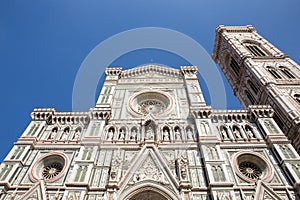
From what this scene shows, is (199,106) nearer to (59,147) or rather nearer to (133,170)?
(133,170)

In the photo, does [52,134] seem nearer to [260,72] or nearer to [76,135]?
[76,135]

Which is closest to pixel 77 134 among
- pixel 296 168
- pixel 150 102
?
pixel 150 102

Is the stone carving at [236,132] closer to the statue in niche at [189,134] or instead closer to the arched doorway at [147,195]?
the statue in niche at [189,134]

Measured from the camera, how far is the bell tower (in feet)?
58.2

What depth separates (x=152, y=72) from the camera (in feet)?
73.0

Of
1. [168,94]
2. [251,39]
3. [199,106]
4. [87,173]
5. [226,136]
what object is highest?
[251,39]

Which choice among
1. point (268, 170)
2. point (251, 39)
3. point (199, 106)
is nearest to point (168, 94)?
point (199, 106)

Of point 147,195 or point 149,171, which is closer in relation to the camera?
point 147,195

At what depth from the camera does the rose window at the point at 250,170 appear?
12.8m

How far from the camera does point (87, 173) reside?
12.2 meters

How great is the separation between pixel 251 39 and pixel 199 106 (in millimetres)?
17754

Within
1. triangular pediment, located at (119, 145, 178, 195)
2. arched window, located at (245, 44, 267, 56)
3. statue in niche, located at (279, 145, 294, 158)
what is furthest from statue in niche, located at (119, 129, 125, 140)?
arched window, located at (245, 44, 267, 56)

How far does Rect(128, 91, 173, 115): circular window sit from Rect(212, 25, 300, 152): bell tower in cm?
825

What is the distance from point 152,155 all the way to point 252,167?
18.1ft
